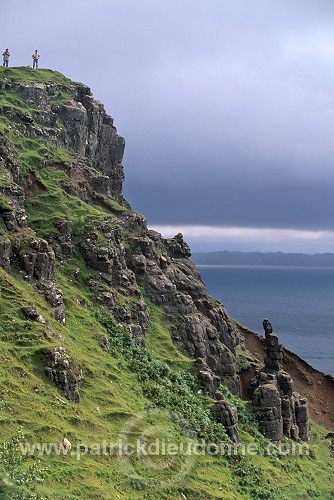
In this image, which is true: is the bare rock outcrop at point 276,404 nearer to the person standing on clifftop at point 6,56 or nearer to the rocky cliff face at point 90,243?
the rocky cliff face at point 90,243

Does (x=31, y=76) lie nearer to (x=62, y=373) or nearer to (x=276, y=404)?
(x=62, y=373)

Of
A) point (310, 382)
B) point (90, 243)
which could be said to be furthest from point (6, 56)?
point (310, 382)

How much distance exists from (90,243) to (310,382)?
203 feet

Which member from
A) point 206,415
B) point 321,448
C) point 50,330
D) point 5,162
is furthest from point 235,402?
point 5,162

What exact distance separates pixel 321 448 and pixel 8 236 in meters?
56.3

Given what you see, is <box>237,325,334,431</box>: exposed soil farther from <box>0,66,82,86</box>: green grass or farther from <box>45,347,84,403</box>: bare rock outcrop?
<box>0,66,82,86</box>: green grass

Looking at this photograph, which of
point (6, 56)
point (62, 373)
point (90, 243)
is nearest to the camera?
point (62, 373)

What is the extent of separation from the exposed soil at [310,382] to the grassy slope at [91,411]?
79.0 feet

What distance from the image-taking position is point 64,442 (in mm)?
31750

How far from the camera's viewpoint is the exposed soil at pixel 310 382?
92.4 m

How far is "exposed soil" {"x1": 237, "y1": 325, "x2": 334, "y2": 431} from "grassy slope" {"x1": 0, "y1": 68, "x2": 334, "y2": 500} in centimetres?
2407

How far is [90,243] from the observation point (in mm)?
63344

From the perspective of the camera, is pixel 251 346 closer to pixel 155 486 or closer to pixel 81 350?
pixel 81 350

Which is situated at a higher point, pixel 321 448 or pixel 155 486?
pixel 155 486
